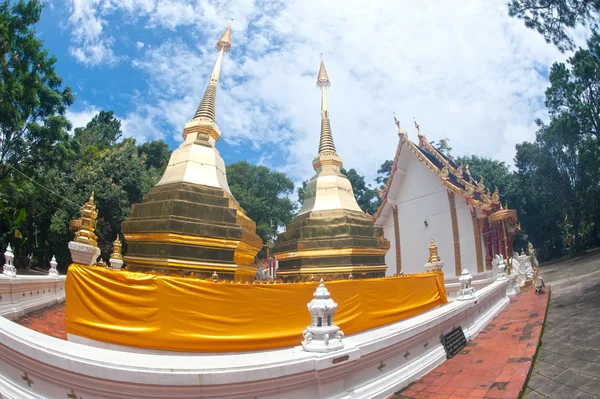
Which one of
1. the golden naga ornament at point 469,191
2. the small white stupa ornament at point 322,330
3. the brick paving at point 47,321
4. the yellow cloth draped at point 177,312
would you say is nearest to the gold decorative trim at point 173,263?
the brick paving at point 47,321

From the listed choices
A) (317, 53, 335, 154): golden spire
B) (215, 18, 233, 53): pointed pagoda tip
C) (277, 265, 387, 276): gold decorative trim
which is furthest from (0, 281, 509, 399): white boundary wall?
(215, 18, 233, 53): pointed pagoda tip

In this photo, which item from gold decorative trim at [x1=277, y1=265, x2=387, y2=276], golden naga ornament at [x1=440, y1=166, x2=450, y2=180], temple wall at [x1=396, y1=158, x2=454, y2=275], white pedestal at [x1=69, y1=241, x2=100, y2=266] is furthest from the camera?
temple wall at [x1=396, y1=158, x2=454, y2=275]

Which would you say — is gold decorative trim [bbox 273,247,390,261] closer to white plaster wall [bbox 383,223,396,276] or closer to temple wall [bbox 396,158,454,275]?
temple wall [bbox 396,158,454,275]

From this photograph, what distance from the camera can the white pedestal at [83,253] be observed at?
479cm

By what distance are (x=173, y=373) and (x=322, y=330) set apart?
1566mm

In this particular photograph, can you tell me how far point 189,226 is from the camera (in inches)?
314

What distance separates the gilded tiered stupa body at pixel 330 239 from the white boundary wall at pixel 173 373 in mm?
6384

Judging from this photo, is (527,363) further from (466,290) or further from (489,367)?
(466,290)

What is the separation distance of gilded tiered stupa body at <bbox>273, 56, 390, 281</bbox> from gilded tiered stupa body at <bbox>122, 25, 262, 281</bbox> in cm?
198

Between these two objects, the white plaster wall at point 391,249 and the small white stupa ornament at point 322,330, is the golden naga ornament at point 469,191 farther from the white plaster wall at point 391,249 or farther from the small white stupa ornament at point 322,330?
the small white stupa ornament at point 322,330

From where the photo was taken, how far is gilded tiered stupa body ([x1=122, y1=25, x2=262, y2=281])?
7809mm

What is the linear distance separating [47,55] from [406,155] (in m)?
18.0

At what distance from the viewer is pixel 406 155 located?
19734mm

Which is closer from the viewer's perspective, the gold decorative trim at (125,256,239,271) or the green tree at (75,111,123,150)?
the gold decorative trim at (125,256,239,271)
